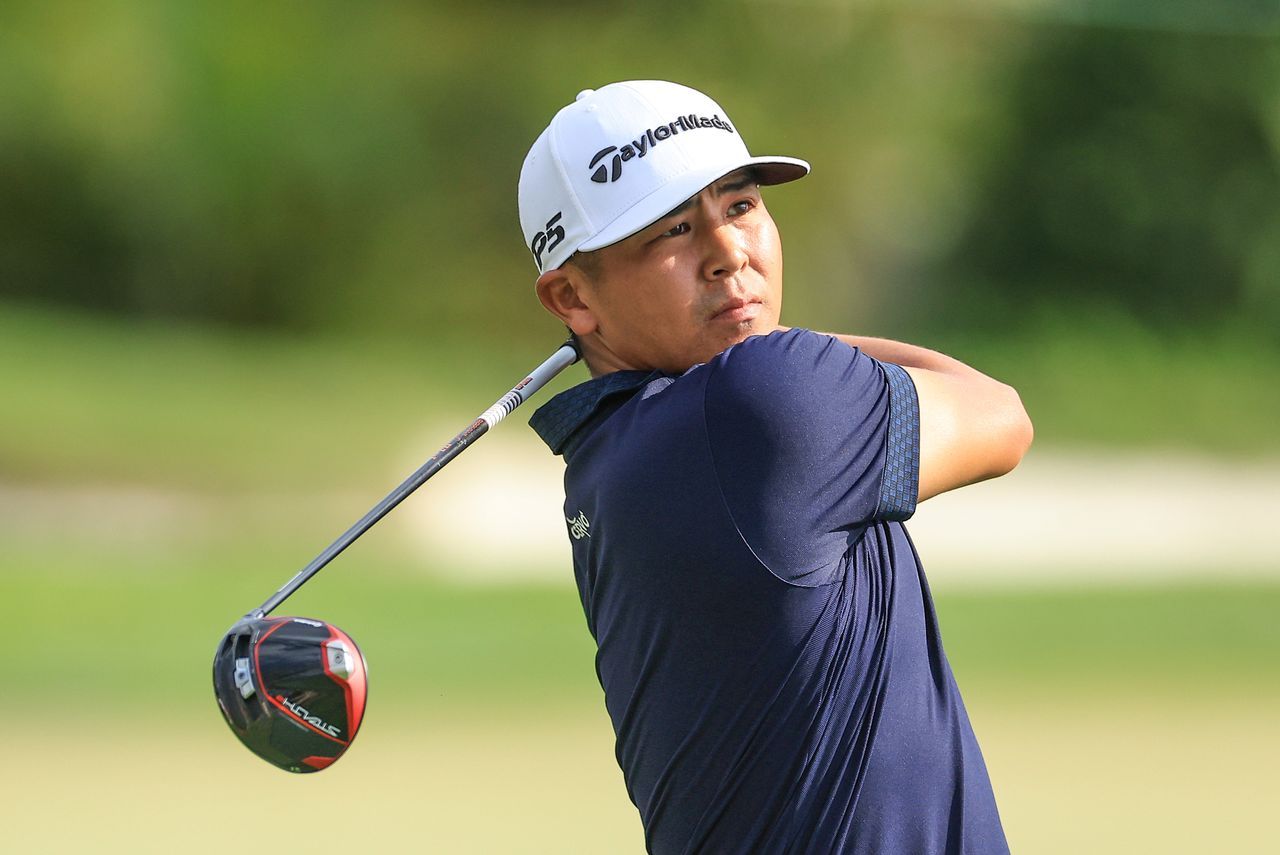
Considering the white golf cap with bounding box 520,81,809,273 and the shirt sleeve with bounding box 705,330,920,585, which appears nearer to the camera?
the shirt sleeve with bounding box 705,330,920,585

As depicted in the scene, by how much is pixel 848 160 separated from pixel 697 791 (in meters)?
24.9

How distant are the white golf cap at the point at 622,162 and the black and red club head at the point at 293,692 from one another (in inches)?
28.9

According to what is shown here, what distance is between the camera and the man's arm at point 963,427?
2656 mm

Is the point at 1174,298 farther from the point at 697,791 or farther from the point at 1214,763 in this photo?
the point at 697,791

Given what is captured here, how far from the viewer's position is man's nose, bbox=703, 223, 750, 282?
2.81m

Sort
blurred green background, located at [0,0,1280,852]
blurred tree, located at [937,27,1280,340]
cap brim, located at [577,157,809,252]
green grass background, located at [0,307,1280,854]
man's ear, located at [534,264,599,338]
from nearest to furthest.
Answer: cap brim, located at [577,157,809,252] → man's ear, located at [534,264,599,338] → green grass background, located at [0,307,1280,854] → blurred green background, located at [0,0,1280,852] → blurred tree, located at [937,27,1280,340]

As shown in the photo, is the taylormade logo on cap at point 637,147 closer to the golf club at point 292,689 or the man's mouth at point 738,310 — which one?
the man's mouth at point 738,310

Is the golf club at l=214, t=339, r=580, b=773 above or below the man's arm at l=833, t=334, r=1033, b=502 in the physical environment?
below

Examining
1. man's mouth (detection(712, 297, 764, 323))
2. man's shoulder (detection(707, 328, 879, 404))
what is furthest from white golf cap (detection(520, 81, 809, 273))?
man's shoulder (detection(707, 328, 879, 404))

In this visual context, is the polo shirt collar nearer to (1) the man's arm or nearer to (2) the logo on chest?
(2) the logo on chest

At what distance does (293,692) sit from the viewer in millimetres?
2783

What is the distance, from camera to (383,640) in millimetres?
12578

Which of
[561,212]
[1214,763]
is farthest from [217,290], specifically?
[561,212]

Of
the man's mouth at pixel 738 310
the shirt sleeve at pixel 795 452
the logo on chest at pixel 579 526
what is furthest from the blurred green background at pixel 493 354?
the shirt sleeve at pixel 795 452
